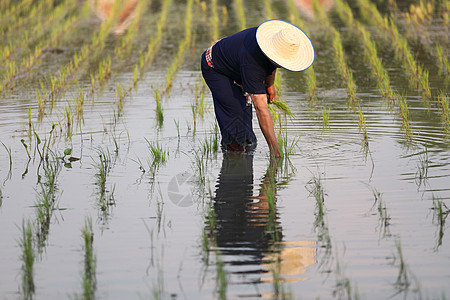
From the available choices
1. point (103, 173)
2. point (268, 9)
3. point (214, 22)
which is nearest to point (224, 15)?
point (268, 9)

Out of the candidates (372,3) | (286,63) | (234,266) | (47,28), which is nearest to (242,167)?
(286,63)

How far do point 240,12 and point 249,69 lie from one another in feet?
31.1

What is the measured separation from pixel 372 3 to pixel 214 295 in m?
12.3

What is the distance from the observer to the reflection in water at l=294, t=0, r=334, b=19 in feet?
43.9

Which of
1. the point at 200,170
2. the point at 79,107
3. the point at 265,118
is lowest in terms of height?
the point at 79,107

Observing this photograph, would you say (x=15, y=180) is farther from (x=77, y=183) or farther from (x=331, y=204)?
(x=331, y=204)

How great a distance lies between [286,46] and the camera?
160 inches

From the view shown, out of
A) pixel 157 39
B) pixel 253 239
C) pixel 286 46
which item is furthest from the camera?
pixel 157 39

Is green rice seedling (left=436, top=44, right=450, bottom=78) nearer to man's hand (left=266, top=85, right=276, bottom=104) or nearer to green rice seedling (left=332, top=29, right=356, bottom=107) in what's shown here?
green rice seedling (left=332, top=29, right=356, bottom=107)

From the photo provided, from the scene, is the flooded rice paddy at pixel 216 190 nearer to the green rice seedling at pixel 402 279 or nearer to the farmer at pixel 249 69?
the green rice seedling at pixel 402 279

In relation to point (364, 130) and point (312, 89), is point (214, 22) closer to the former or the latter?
point (312, 89)

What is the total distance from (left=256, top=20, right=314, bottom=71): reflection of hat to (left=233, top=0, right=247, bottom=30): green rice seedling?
7138 mm

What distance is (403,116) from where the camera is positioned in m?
5.27

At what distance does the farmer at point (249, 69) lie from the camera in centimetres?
411
